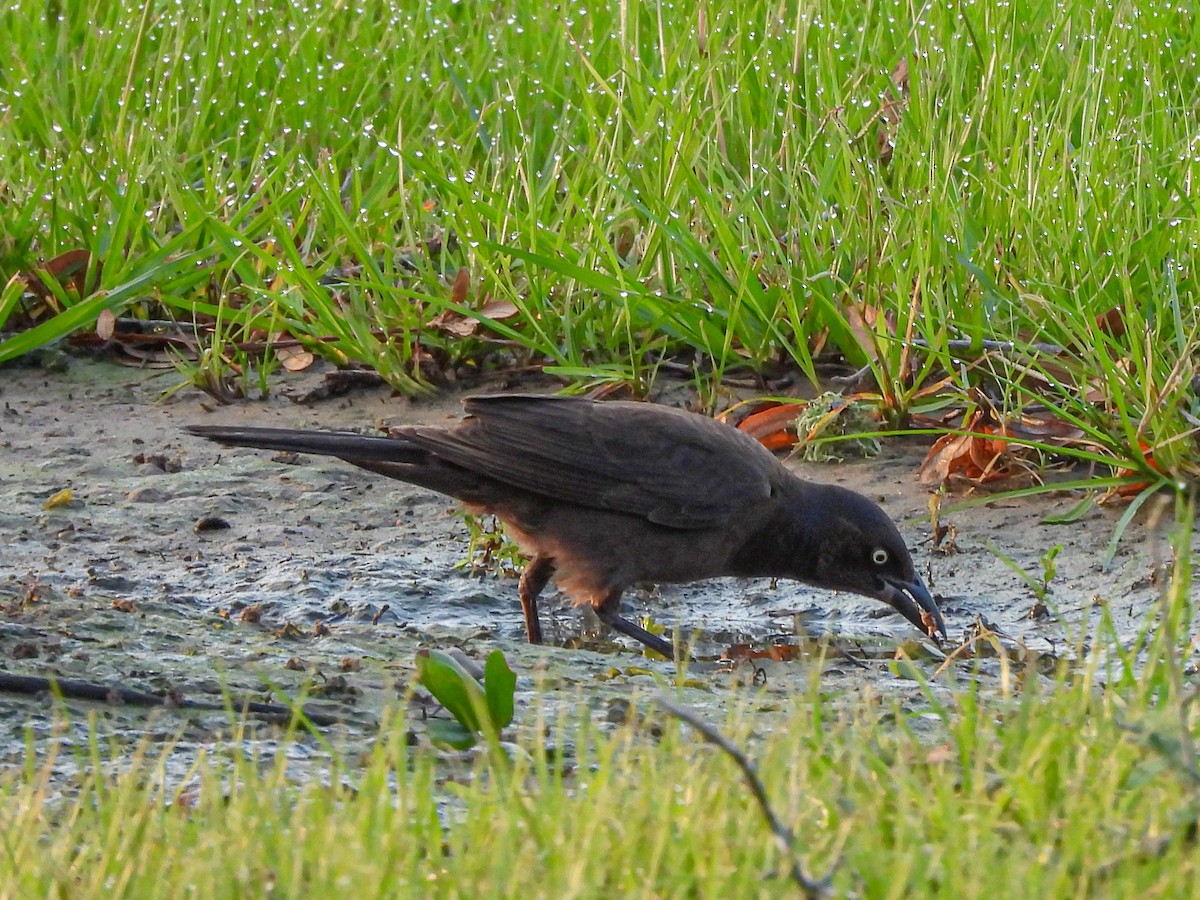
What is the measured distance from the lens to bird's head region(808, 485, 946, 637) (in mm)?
4637

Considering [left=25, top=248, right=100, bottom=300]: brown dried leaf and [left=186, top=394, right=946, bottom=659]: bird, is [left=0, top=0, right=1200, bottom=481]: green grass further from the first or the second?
[left=186, top=394, right=946, bottom=659]: bird

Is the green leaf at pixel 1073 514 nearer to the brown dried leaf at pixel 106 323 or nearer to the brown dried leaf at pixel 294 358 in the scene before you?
the brown dried leaf at pixel 294 358

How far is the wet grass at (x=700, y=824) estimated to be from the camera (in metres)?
2.27

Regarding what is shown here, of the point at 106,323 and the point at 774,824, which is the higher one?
the point at 774,824

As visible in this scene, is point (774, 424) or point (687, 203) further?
point (687, 203)

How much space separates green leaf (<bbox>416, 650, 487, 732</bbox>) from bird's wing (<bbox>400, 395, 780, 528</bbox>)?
1.47m

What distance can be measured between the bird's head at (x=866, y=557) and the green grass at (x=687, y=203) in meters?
0.53

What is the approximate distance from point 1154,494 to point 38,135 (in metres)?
4.53

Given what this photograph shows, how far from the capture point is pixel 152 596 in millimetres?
4562

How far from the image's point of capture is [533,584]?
15.5 ft

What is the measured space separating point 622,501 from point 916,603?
2.76 ft

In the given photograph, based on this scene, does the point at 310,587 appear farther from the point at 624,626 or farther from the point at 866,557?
the point at 866,557

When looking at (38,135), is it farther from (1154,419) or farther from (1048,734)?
(1048,734)

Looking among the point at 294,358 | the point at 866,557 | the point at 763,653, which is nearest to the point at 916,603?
the point at 866,557
